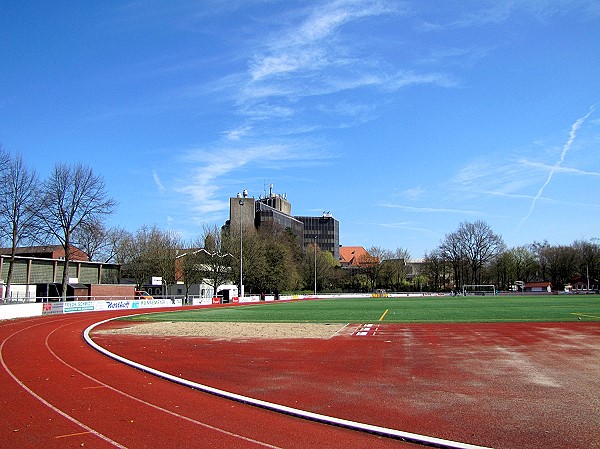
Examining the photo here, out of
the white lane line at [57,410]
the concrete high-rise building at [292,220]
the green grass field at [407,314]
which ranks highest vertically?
the concrete high-rise building at [292,220]

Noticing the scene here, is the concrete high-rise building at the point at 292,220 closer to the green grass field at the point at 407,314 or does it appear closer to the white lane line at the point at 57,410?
the green grass field at the point at 407,314

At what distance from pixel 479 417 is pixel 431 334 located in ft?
48.4

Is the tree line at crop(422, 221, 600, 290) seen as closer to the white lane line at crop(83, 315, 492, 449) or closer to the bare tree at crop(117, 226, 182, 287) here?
the bare tree at crop(117, 226, 182, 287)

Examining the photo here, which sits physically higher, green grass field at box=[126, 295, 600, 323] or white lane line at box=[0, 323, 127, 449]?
white lane line at box=[0, 323, 127, 449]

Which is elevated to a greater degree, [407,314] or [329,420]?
[329,420]

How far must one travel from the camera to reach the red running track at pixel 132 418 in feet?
23.9

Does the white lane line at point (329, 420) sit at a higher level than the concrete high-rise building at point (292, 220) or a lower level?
lower

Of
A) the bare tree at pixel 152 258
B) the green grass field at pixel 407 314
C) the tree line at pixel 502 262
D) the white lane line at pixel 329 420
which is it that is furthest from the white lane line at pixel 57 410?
the tree line at pixel 502 262

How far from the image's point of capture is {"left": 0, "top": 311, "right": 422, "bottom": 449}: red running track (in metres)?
7.27

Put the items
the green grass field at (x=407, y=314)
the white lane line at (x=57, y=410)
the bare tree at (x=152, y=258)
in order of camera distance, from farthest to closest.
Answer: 1. the bare tree at (x=152, y=258)
2. the green grass field at (x=407, y=314)
3. the white lane line at (x=57, y=410)

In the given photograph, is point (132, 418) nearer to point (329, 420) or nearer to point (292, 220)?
point (329, 420)

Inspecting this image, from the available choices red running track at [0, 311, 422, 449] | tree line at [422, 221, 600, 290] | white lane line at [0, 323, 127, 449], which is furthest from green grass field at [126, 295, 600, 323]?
tree line at [422, 221, 600, 290]

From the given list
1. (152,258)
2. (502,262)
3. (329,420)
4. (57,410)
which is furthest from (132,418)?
(502,262)

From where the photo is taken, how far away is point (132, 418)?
8.55 m
